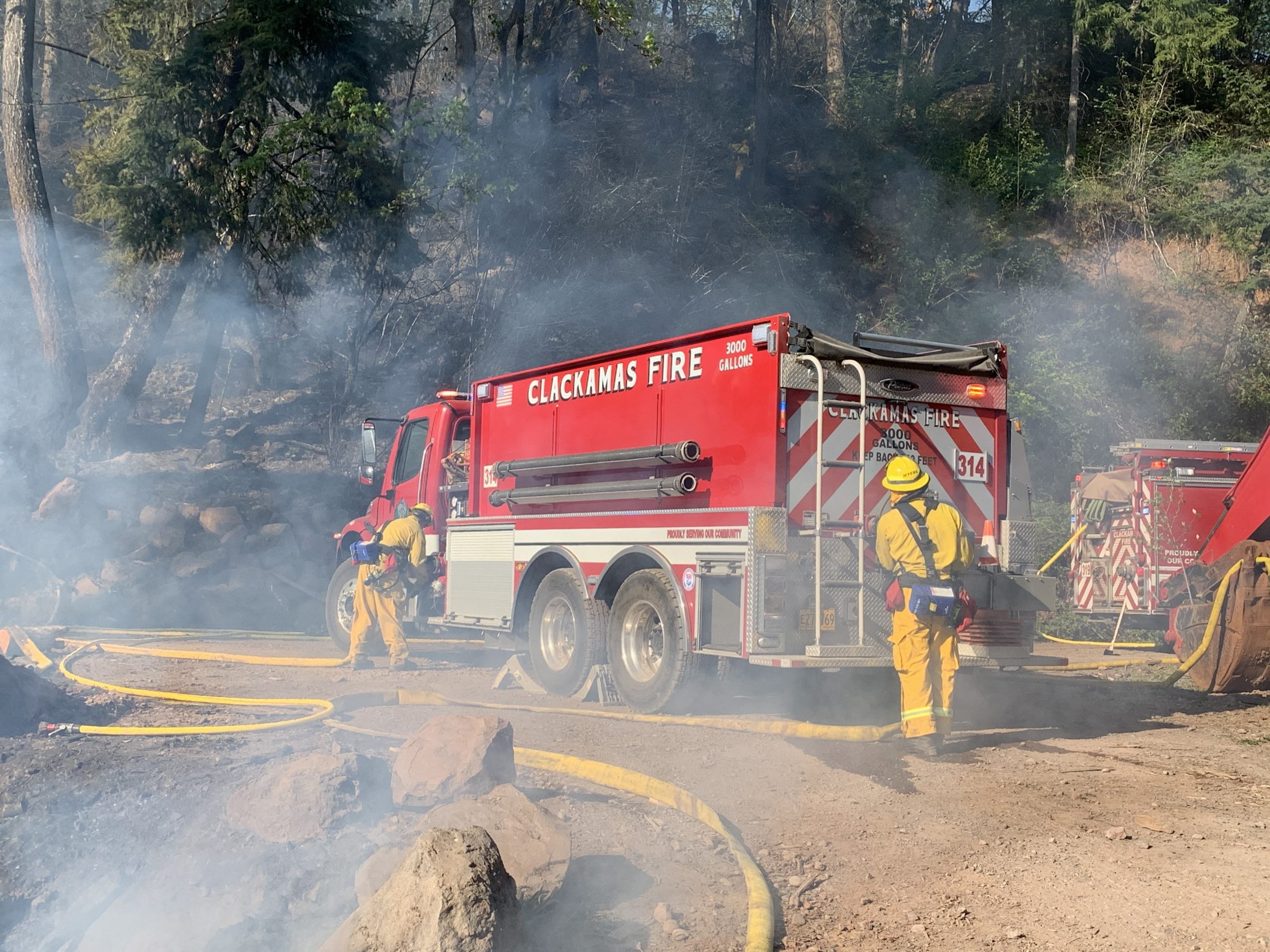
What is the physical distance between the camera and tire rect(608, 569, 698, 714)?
7848 millimetres

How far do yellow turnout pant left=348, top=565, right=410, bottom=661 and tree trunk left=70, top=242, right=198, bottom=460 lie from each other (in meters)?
7.52

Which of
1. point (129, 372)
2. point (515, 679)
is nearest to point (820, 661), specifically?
point (515, 679)

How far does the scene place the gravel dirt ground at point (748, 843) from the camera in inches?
159

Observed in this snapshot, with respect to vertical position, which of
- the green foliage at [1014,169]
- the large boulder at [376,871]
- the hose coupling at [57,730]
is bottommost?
the large boulder at [376,871]

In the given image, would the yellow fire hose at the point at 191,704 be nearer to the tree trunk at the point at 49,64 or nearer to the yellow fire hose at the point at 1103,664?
the yellow fire hose at the point at 1103,664

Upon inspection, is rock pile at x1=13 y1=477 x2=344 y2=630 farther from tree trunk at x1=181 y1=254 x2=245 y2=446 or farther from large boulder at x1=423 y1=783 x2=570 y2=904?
large boulder at x1=423 y1=783 x2=570 y2=904

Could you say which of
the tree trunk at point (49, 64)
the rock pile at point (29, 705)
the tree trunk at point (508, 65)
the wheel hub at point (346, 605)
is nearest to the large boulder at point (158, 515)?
the wheel hub at point (346, 605)

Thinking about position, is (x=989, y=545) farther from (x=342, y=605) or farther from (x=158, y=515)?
(x=158, y=515)

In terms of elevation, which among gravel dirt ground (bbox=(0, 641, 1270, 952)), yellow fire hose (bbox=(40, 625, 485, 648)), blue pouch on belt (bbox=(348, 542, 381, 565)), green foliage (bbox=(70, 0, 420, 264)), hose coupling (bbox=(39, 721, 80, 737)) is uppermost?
green foliage (bbox=(70, 0, 420, 264))

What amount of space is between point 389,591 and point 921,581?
213 inches

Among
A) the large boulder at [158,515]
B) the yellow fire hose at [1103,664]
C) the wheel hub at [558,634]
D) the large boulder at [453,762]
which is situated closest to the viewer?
the large boulder at [453,762]

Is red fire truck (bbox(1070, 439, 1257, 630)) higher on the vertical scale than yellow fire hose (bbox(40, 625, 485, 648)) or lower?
higher

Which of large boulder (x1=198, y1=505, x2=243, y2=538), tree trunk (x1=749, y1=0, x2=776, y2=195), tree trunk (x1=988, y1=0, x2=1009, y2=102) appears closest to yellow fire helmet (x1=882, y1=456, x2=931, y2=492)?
large boulder (x1=198, y1=505, x2=243, y2=538)

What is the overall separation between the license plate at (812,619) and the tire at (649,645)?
0.91 m
